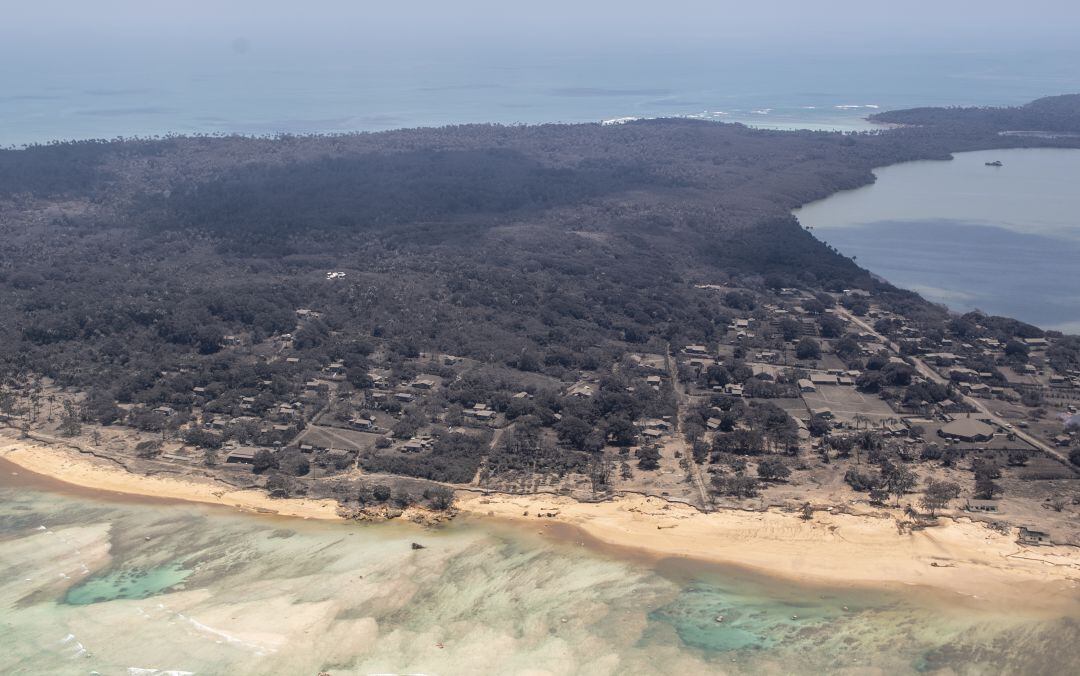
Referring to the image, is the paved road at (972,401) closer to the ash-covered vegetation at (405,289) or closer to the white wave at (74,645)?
the ash-covered vegetation at (405,289)

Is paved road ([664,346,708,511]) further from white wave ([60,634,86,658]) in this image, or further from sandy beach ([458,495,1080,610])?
white wave ([60,634,86,658])

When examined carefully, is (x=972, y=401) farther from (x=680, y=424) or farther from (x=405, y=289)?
(x=405, y=289)

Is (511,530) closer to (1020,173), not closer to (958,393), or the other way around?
(958,393)

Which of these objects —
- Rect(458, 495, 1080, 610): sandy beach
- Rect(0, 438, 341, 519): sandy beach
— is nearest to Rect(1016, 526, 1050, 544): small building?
Rect(458, 495, 1080, 610): sandy beach

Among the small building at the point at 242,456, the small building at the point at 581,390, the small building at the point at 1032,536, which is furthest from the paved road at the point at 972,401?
the small building at the point at 242,456

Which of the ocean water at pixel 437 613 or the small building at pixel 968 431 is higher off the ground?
the small building at pixel 968 431
